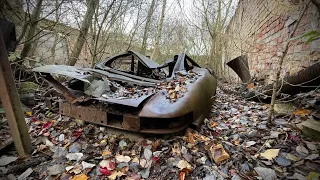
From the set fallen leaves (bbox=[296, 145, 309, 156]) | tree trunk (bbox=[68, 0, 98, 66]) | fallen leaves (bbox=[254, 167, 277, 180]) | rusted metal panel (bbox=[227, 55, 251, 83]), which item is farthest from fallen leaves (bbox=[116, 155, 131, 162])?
tree trunk (bbox=[68, 0, 98, 66])

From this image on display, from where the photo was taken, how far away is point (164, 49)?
12.1m

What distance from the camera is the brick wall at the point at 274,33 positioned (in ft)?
8.54

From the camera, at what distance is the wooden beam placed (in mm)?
1347

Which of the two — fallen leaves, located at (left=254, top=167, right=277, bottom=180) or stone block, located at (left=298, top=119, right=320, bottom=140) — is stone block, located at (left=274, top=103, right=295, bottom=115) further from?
fallen leaves, located at (left=254, top=167, right=277, bottom=180)

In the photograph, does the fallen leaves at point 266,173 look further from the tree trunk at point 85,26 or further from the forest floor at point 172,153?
the tree trunk at point 85,26

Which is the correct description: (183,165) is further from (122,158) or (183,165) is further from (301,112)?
(301,112)

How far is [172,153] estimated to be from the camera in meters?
1.62

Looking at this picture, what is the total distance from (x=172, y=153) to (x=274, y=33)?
3.79m

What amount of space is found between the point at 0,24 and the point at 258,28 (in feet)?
18.1

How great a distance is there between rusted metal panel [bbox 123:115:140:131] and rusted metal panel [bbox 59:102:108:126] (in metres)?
0.22

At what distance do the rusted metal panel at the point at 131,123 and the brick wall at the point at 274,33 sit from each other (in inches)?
71.2

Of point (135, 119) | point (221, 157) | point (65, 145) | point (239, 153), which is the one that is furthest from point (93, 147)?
point (239, 153)

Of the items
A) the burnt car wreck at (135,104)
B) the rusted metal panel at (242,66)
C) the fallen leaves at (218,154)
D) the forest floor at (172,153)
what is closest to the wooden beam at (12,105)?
the forest floor at (172,153)

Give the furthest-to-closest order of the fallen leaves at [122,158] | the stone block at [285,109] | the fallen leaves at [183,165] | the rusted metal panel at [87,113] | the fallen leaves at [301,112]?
1. the stone block at [285,109]
2. the fallen leaves at [301,112]
3. the rusted metal panel at [87,113]
4. the fallen leaves at [122,158]
5. the fallen leaves at [183,165]
